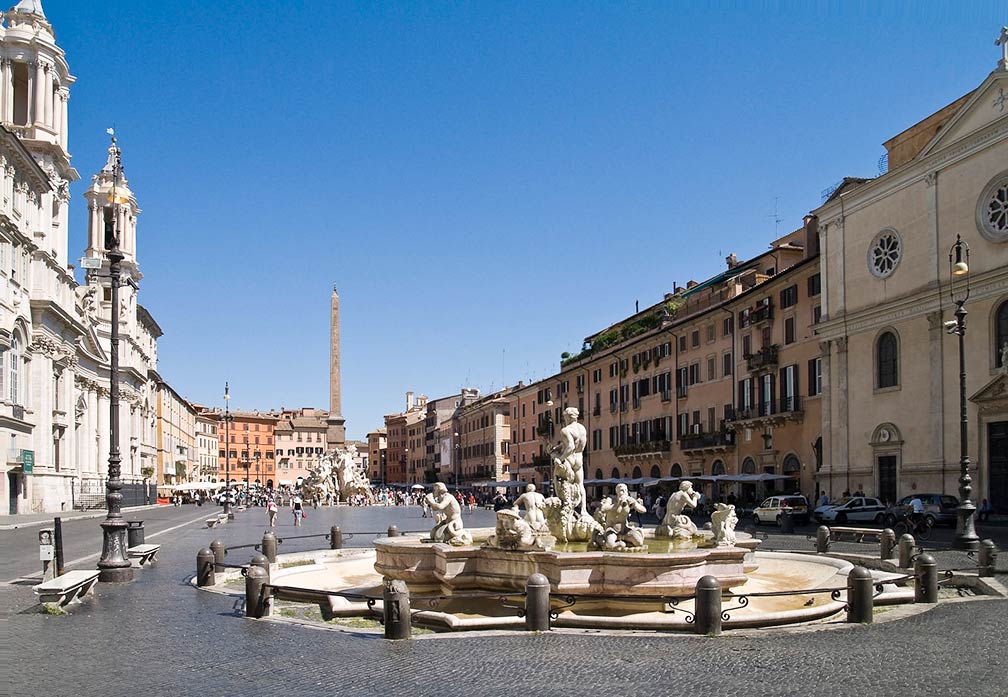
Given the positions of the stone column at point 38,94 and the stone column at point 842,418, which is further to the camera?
the stone column at point 38,94

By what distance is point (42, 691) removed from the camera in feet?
25.3

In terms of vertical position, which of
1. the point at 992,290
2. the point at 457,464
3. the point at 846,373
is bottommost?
the point at 457,464

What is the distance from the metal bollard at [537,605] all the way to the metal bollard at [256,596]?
3374mm

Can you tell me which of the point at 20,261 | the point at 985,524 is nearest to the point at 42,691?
the point at 985,524

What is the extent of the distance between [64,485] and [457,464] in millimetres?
64576

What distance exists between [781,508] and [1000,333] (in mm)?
8927

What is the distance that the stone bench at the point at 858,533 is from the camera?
20141mm

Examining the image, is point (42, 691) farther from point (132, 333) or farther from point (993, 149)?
point (132, 333)

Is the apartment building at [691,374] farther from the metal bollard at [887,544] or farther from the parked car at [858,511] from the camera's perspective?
the metal bollard at [887,544]

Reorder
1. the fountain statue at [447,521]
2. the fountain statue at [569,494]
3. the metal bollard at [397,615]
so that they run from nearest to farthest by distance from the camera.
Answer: the metal bollard at [397,615] < the fountain statue at [447,521] < the fountain statue at [569,494]

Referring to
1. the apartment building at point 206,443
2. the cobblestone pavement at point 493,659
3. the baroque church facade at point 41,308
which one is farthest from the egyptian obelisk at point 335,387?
the cobblestone pavement at point 493,659

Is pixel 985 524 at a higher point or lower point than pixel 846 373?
lower

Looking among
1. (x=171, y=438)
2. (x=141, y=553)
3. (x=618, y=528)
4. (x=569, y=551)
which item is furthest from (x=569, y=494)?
(x=171, y=438)

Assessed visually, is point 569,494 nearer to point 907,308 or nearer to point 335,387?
point 907,308
